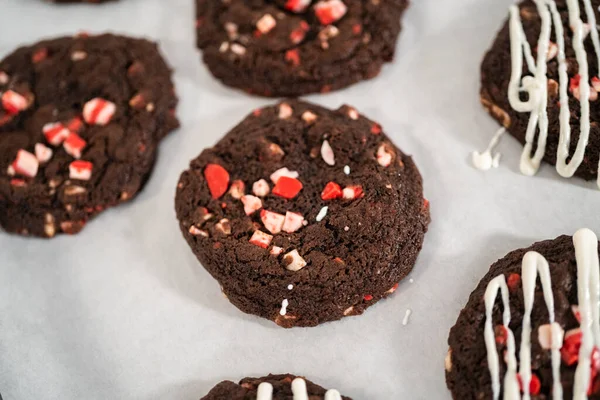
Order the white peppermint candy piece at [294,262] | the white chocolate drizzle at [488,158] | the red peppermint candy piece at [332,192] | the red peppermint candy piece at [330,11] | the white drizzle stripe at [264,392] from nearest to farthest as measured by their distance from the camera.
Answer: the white drizzle stripe at [264,392] → the white peppermint candy piece at [294,262] → the red peppermint candy piece at [332,192] → the white chocolate drizzle at [488,158] → the red peppermint candy piece at [330,11]

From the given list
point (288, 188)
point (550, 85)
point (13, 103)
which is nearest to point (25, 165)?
point (13, 103)

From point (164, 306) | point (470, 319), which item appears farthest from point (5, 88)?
point (470, 319)

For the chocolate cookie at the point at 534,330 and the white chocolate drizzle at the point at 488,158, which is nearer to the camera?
the chocolate cookie at the point at 534,330

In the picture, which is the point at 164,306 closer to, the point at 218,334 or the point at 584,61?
the point at 218,334

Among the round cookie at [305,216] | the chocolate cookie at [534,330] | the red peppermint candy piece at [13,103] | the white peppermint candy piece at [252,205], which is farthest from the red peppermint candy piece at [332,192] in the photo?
the red peppermint candy piece at [13,103]

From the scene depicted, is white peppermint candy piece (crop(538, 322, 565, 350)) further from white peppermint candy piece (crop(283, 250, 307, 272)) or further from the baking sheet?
white peppermint candy piece (crop(283, 250, 307, 272))

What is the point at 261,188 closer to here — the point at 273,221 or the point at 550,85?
the point at 273,221

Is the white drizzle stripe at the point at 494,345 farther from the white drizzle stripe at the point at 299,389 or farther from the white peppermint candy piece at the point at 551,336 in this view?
the white drizzle stripe at the point at 299,389
